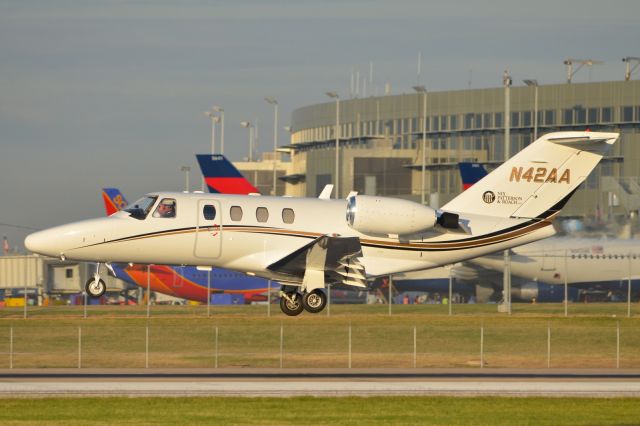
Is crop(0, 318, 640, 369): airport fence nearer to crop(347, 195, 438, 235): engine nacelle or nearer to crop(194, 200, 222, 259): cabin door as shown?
crop(194, 200, 222, 259): cabin door

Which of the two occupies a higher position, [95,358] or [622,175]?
[622,175]

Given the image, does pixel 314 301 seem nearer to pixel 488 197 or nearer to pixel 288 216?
pixel 288 216

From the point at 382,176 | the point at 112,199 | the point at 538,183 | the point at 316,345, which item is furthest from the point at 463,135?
the point at 538,183

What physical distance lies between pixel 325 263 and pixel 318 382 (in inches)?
197

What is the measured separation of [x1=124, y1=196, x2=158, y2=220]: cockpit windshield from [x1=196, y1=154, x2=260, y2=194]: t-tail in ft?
126

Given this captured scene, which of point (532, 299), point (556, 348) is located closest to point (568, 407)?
point (556, 348)

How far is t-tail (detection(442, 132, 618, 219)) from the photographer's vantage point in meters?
44.8

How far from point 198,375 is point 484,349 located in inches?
657

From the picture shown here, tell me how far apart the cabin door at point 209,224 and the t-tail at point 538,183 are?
8716mm

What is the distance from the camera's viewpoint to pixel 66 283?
326 ft

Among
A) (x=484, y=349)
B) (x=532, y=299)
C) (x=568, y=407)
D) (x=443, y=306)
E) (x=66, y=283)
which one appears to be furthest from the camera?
(x=66, y=283)

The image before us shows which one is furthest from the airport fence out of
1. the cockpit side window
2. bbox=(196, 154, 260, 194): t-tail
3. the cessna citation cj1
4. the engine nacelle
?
bbox=(196, 154, 260, 194): t-tail

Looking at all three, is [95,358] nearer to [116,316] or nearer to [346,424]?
[116,316]

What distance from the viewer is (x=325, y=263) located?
42219 millimetres
